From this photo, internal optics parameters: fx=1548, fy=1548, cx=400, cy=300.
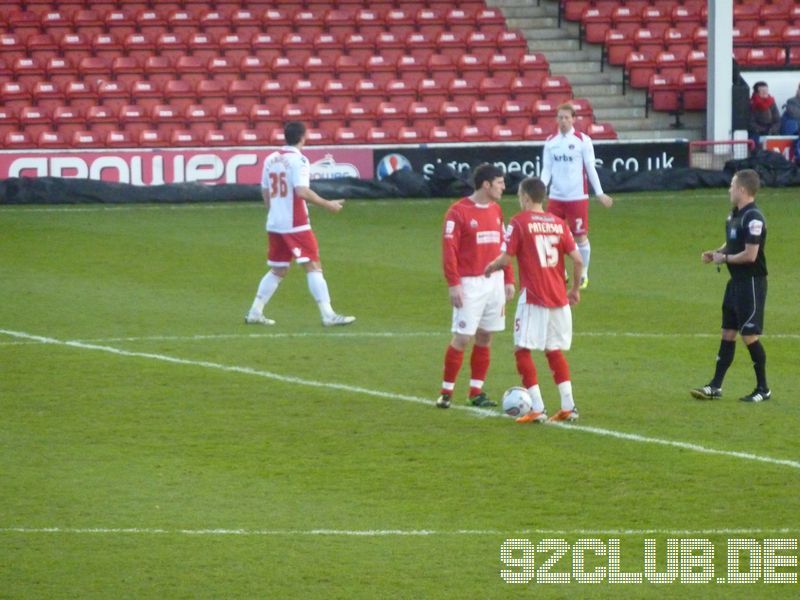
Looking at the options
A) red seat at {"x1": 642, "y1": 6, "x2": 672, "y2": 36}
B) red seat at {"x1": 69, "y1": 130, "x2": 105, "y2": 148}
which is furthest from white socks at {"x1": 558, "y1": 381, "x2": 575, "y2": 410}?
red seat at {"x1": 642, "y1": 6, "x2": 672, "y2": 36}

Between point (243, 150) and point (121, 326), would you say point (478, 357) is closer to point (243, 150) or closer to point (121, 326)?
point (121, 326)

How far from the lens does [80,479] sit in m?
9.49

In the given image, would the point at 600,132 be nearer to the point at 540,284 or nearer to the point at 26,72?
the point at 26,72

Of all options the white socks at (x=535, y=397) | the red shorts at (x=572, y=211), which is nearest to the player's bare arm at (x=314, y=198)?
the red shorts at (x=572, y=211)

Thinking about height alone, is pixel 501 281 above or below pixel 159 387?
above

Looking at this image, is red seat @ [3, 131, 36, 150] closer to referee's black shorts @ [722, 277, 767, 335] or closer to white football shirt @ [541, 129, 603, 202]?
white football shirt @ [541, 129, 603, 202]

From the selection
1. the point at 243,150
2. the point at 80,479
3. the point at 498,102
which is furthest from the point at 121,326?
the point at 498,102

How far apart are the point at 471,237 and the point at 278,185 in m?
4.41

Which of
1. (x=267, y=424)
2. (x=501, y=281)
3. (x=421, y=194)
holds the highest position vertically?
(x=501, y=281)

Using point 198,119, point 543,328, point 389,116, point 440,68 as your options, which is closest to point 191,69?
point 198,119

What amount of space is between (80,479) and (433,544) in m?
2.55

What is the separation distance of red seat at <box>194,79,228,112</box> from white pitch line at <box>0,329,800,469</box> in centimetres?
1437

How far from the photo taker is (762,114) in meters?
29.2

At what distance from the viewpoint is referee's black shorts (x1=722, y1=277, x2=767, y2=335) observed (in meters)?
11.4
